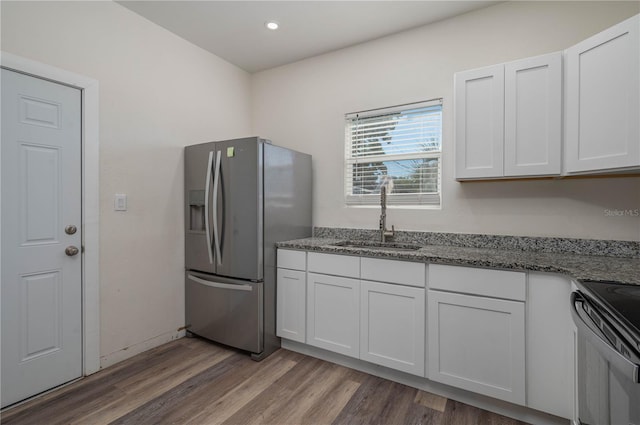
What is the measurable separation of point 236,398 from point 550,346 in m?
1.83

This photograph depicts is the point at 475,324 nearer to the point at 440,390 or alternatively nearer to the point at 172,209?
the point at 440,390

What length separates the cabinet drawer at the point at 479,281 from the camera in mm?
1654

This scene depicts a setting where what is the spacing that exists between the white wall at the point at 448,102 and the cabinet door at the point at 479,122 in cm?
30

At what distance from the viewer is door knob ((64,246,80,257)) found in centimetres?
203

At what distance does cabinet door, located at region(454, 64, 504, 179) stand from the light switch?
2530 millimetres

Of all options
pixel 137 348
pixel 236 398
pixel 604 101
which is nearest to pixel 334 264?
pixel 236 398

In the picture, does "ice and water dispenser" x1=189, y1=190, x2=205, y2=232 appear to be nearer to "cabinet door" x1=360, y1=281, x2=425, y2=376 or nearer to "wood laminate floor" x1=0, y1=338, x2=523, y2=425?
"wood laminate floor" x1=0, y1=338, x2=523, y2=425

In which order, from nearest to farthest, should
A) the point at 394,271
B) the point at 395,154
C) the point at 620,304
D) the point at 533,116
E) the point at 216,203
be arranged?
the point at 620,304 → the point at 533,116 → the point at 394,271 → the point at 216,203 → the point at 395,154

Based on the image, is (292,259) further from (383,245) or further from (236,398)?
(236,398)

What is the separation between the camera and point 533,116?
188 cm

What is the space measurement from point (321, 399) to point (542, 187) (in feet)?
6.79

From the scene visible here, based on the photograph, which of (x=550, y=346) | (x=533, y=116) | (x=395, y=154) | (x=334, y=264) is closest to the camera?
(x=550, y=346)

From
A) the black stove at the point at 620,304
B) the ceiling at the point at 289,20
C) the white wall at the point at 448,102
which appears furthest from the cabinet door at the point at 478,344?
the ceiling at the point at 289,20

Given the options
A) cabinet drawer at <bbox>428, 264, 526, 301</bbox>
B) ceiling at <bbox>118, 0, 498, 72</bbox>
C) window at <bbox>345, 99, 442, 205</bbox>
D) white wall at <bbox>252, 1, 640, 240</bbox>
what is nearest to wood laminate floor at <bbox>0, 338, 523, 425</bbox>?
cabinet drawer at <bbox>428, 264, 526, 301</bbox>
